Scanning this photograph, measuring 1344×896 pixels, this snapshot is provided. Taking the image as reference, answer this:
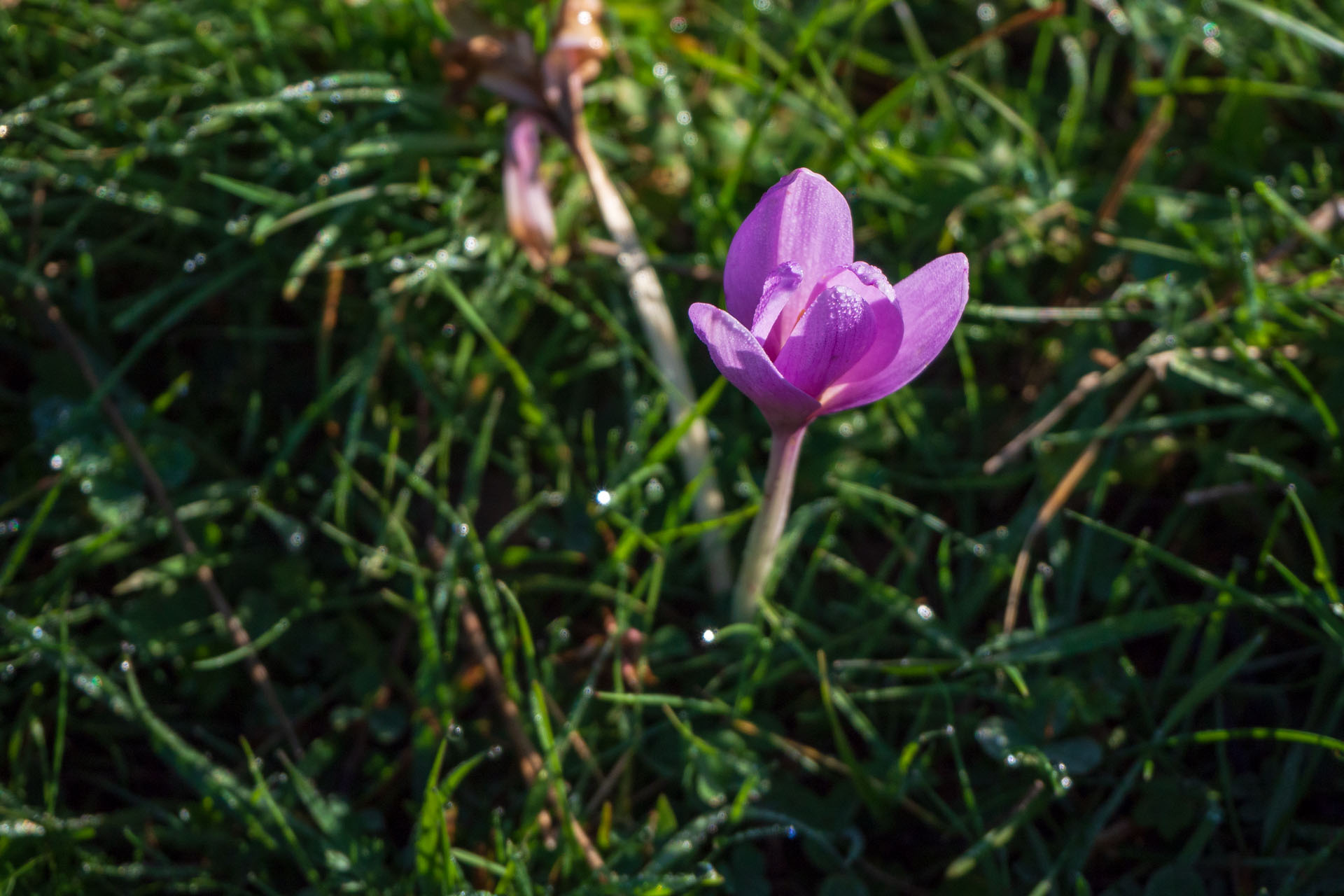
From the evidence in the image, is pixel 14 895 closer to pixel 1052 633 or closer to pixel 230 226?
pixel 230 226

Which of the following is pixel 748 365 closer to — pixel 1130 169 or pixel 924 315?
pixel 924 315

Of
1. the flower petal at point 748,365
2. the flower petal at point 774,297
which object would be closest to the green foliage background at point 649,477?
the flower petal at point 748,365

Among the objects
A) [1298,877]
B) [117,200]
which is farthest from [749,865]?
[117,200]

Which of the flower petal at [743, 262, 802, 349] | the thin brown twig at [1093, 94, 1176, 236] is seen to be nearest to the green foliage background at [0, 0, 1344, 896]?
the thin brown twig at [1093, 94, 1176, 236]

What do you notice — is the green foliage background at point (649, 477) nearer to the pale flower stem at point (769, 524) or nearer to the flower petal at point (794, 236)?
the pale flower stem at point (769, 524)

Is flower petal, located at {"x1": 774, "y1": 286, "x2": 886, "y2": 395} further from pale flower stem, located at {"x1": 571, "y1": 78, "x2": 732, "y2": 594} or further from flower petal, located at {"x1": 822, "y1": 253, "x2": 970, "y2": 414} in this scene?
pale flower stem, located at {"x1": 571, "y1": 78, "x2": 732, "y2": 594}

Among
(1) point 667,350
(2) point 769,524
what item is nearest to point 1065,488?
(2) point 769,524

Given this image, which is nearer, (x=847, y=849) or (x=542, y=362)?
(x=847, y=849)
